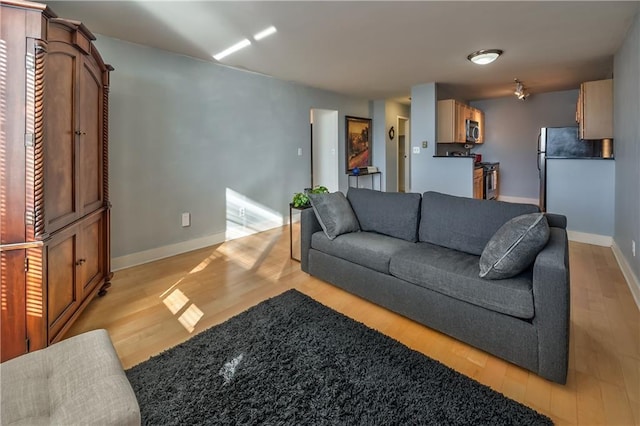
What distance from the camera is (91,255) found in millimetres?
2480

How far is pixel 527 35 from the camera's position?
10.4ft

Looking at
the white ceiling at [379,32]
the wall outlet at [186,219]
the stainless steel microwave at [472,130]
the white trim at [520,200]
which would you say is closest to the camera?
the white ceiling at [379,32]

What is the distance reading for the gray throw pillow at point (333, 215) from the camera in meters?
2.86

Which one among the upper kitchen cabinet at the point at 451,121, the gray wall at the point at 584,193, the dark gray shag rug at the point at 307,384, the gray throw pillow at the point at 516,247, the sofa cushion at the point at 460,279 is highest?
the upper kitchen cabinet at the point at 451,121

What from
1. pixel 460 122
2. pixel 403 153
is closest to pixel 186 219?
pixel 460 122

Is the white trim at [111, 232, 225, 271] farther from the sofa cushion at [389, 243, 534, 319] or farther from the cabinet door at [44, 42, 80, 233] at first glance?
the sofa cushion at [389, 243, 534, 319]

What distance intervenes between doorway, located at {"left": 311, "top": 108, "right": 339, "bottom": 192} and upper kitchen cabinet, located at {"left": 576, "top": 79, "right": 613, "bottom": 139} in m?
3.74

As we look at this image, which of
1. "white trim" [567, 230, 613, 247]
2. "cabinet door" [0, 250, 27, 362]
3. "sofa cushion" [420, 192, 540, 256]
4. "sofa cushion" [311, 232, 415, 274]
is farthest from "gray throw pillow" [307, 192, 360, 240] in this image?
"white trim" [567, 230, 613, 247]

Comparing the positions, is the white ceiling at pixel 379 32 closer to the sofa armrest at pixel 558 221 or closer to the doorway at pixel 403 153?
the sofa armrest at pixel 558 221

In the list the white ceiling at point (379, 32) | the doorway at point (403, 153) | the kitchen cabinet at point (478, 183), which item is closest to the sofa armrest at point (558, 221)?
the white ceiling at point (379, 32)

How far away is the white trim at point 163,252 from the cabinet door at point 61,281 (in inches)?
50.6

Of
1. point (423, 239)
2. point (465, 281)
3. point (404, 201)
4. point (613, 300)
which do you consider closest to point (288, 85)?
point (404, 201)

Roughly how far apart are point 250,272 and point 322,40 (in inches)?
97.6

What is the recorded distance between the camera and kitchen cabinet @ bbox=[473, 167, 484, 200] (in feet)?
17.2
